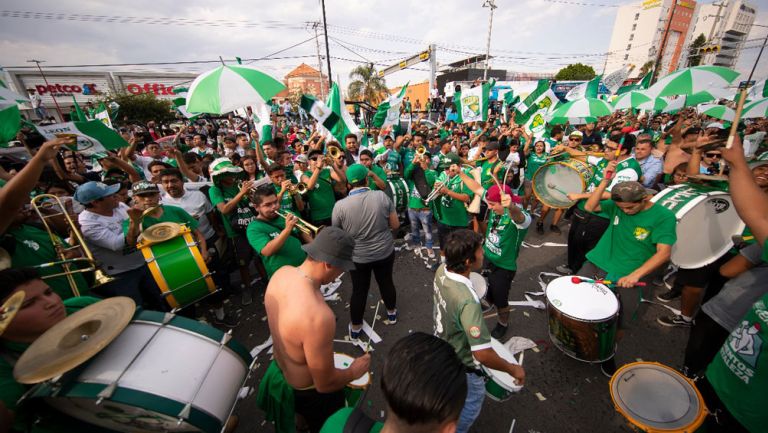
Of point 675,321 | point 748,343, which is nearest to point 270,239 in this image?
point 748,343

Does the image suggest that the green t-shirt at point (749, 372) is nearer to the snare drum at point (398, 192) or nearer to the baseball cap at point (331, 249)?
the baseball cap at point (331, 249)

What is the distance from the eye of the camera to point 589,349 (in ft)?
10.1

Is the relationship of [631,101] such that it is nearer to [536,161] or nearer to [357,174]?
[536,161]

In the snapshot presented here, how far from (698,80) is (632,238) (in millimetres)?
4588

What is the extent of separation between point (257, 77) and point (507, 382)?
5223mm

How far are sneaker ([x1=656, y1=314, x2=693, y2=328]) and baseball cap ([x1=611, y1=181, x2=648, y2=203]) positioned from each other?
234cm

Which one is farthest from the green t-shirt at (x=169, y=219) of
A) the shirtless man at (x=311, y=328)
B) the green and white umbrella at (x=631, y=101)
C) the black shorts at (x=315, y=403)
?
the green and white umbrella at (x=631, y=101)

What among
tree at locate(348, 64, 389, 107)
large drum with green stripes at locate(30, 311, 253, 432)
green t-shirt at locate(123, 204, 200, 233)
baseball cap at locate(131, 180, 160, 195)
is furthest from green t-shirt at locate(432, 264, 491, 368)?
tree at locate(348, 64, 389, 107)

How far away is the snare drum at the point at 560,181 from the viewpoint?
15.9 ft

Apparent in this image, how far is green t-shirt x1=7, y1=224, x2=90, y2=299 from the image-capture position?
2738 mm

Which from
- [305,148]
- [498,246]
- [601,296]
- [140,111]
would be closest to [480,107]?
[305,148]

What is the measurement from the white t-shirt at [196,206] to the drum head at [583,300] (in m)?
4.95

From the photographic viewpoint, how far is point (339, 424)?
1313mm

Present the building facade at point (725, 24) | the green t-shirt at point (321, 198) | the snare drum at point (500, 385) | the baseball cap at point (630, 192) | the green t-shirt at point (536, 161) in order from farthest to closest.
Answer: the building facade at point (725, 24), the green t-shirt at point (536, 161), the green t-shirt at point (321, 198), the baseball cap at point (630, 192), the snare drum at point (500, 385)
